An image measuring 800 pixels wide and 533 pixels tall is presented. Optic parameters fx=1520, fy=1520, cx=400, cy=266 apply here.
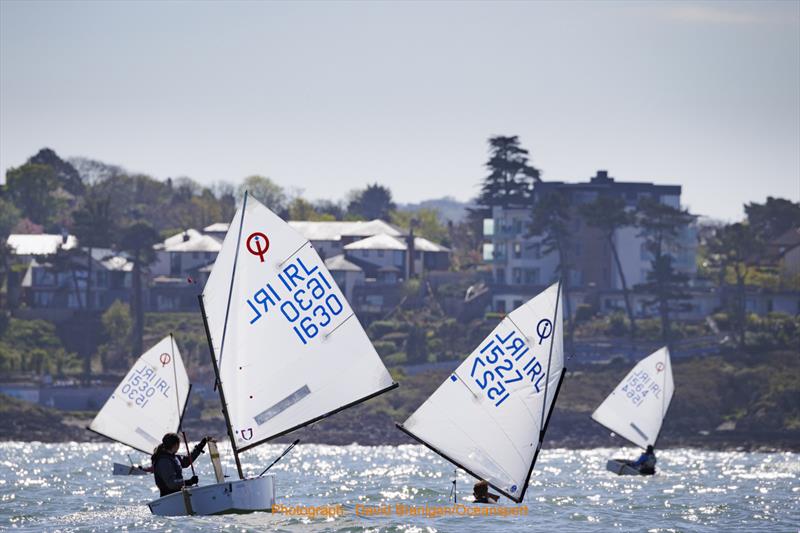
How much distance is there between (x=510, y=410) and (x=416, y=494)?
13.2 metres

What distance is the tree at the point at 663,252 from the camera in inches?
4752

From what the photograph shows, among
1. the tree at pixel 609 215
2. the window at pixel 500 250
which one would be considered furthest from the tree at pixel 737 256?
the window at pixel 500 250

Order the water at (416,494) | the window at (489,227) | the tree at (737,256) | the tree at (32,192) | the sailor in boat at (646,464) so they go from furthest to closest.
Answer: the tree at (32,192)
the window at (489,227)
the tree at (737,256)
the sailor in boat at (646,464)
the water at (416,494)

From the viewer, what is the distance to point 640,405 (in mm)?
60594

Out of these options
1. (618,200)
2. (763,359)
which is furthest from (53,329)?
(763,359)

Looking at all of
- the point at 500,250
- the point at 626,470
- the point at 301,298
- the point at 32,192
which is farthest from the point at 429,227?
the point at 301,298

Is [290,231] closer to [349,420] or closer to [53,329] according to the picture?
[349,420]

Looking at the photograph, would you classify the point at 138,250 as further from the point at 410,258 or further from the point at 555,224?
the point at 555,224

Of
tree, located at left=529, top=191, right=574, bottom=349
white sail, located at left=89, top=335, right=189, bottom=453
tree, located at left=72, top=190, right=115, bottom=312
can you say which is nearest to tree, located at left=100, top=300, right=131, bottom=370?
tree, located at left=72, top=190, right=115, bottom=312

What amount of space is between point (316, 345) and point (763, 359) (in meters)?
84.7

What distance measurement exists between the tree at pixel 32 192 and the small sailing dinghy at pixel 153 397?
137219 millimetres

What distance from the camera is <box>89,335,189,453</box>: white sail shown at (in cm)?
5144

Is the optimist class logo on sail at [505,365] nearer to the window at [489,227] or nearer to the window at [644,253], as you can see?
the window at [644,253]

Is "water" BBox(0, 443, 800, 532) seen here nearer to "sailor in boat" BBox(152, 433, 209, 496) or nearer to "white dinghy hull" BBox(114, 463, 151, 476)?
"white dinghy hull" BBox(114, 463, 151, 476)
